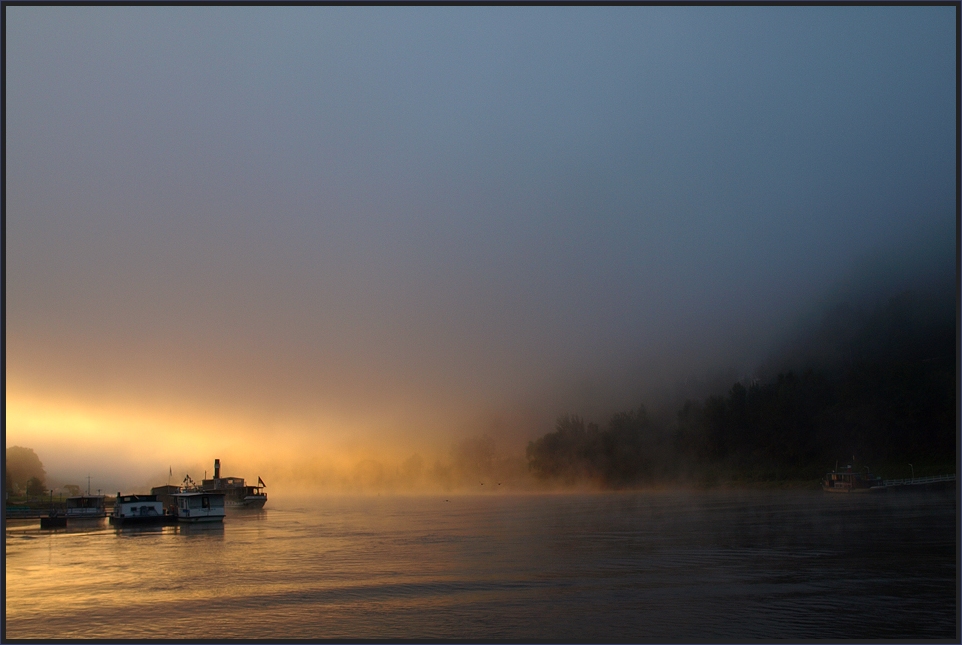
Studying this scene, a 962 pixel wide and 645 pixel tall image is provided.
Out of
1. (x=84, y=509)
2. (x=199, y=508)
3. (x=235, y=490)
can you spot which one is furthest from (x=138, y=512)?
(x=235, y=490)

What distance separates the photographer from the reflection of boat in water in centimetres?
18138

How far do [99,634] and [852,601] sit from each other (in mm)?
32595

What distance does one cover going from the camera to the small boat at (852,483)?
147675 mm

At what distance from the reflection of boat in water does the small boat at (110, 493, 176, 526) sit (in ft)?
194

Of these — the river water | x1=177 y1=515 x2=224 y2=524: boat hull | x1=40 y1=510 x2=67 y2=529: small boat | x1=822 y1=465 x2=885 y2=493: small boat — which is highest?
the river water

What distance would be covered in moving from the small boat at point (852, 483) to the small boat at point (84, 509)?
135080mm

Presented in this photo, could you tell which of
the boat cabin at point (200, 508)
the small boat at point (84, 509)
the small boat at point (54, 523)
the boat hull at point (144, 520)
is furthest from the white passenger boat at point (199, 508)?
the small boat at point (84, 509)

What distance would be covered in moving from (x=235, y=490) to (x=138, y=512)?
73.5 m

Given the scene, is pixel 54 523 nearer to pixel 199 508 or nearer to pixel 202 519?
pixel 199 508

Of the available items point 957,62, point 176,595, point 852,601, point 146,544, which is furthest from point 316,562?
point 957,62

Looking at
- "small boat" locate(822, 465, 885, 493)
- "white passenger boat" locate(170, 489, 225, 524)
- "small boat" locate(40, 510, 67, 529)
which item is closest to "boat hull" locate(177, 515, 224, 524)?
"white passenger boat" locate(170, 489, 225, 524)

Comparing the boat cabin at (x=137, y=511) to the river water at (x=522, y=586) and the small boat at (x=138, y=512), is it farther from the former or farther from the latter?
the river water at (x=522, y=586)

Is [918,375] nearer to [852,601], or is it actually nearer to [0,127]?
[852,601]

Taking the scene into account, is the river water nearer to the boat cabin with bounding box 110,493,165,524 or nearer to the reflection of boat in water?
the boat cabin with bounding box 110,493,165,524
